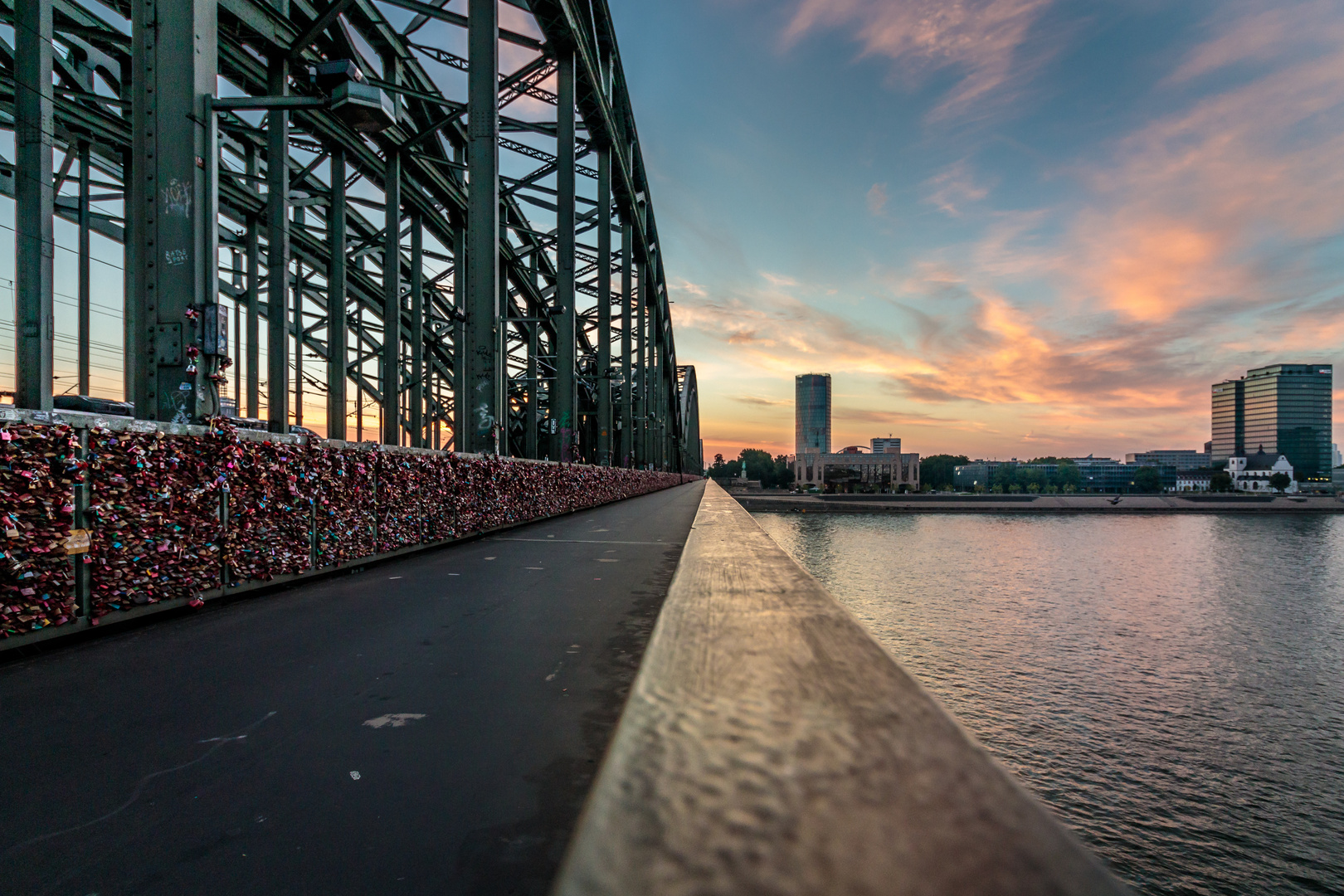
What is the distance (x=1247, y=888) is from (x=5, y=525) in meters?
8.72

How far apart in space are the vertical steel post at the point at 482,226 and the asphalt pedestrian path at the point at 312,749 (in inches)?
353

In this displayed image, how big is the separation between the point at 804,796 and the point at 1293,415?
230236 mm

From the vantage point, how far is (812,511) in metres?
71.5

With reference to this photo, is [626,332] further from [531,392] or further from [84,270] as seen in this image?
[84,270]

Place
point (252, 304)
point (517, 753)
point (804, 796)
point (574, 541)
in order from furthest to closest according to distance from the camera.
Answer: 1. point (252, 304)
2. point (574, 541)
3. point (517, 753)
4. point (804, 796)

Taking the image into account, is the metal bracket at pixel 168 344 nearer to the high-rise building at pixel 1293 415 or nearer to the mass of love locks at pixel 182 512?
the mass of love locks at pixel 182 512

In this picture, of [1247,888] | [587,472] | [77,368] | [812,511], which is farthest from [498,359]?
[812,511]

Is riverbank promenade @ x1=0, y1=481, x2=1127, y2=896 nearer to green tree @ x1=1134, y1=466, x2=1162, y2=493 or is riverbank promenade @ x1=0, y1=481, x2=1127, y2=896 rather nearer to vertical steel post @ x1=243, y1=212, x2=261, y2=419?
vertical steel post @ x1=243, y1=212, x2=261, y2=419

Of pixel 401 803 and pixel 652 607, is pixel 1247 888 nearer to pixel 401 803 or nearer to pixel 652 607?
pixel 652 607

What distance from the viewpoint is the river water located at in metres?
5.34

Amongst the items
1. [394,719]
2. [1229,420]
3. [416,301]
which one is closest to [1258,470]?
[1229,420]

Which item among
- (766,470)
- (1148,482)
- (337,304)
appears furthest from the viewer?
(766,470)

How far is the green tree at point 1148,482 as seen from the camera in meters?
138

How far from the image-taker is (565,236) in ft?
70.2
